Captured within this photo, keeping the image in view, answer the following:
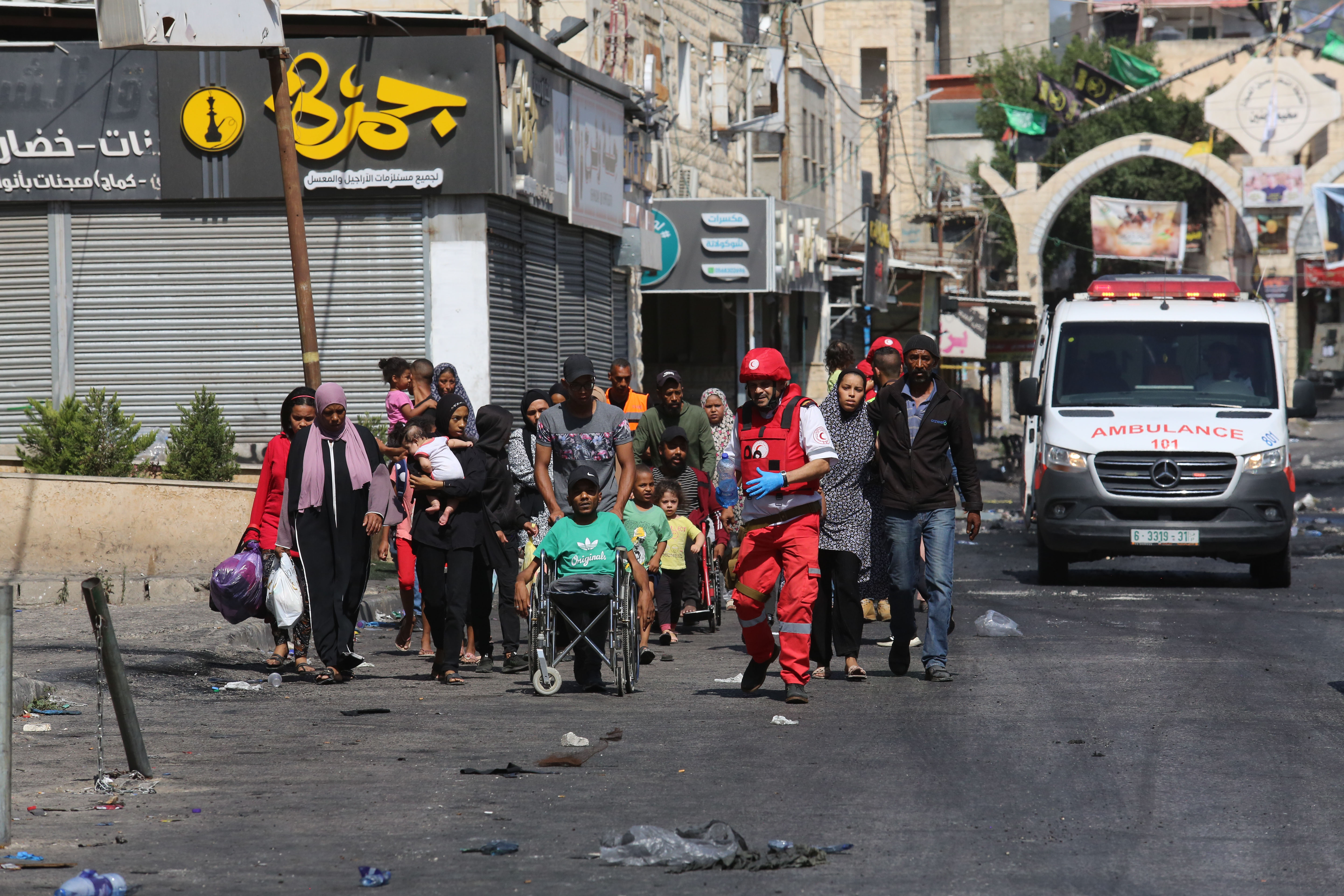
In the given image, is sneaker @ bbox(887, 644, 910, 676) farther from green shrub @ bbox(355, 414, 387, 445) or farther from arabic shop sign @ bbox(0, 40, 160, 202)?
arabic shop sign @ bbox(0, 40, 160, 202)

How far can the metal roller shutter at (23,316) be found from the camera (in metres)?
18.4

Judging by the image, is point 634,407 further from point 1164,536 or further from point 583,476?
point 583,476

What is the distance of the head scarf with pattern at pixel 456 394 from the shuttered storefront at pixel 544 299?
10.4ft

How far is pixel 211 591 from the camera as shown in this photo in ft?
33.1

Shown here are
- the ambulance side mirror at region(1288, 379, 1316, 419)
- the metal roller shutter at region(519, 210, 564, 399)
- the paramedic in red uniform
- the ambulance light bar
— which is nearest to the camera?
the paramedic in red uniform

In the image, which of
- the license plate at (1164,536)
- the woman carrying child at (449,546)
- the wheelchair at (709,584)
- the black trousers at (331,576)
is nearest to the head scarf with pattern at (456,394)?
the woman carrying child at (449,546)

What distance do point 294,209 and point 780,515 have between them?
18.8 ft

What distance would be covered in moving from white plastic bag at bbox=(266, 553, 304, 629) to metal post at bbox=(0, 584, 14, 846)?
4.27 m

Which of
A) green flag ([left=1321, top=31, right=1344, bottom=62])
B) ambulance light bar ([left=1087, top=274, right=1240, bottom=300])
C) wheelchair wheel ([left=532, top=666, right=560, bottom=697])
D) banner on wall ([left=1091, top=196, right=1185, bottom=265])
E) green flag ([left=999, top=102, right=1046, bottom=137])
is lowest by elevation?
wheelchair wheel ([left=532, top=666, right=560, bottom=697])

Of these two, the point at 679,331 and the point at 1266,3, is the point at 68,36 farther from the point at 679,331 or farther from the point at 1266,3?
the point at 1266,3

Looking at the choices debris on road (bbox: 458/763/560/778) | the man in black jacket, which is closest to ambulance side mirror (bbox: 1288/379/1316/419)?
the man in black jacket

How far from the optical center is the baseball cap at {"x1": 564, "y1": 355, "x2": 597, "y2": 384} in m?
10.3

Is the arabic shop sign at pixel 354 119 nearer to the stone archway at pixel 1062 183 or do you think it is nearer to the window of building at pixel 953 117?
the stone archway at pixel 1062 183

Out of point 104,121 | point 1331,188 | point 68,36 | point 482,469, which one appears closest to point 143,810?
point 482,469
